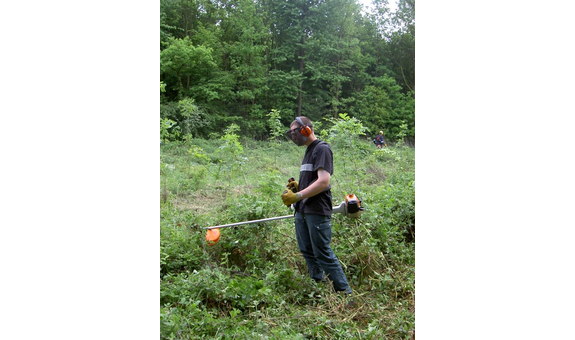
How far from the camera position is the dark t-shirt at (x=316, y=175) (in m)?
4.09

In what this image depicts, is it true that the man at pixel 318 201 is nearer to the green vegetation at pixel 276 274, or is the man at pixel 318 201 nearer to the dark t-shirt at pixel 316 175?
the dark t-shirt at pixel 316 175

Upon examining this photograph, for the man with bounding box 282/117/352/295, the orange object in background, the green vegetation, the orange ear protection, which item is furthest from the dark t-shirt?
the orange object in background

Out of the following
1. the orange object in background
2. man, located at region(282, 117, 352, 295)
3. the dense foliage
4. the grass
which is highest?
the dense foliage

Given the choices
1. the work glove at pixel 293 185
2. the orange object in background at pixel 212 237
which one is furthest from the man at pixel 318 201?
the orange object in background at pixel 212 237

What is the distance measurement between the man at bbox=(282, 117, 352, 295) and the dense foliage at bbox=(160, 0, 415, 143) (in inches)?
652

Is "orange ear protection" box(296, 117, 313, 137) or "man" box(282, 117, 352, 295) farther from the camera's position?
"orange ear protection" box(296, 117, 313, 137)

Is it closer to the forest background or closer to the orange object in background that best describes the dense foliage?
the forest background

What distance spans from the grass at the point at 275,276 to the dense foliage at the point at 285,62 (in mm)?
15040

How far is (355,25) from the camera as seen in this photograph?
3145 centimetres

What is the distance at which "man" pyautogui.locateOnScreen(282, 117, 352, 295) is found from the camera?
406 centimetres
